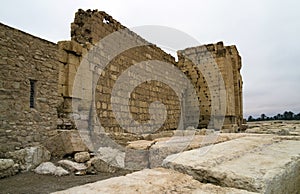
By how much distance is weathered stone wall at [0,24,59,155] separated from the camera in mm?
4840

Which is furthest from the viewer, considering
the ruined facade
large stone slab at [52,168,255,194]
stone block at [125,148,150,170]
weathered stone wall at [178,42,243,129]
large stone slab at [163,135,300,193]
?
weathered stone wall at [178,42,243,129]

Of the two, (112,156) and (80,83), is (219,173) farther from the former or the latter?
(80,83)

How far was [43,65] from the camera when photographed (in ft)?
18.5

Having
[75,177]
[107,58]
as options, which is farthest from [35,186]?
[107,58]

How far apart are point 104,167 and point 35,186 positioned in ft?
5.06

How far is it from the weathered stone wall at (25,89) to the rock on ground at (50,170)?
0.57m

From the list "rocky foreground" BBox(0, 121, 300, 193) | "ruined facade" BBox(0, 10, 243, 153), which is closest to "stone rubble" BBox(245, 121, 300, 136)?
"rocky foreground" BBox(0, 121, 300, 193)

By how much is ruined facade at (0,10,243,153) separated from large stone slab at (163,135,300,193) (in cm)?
403

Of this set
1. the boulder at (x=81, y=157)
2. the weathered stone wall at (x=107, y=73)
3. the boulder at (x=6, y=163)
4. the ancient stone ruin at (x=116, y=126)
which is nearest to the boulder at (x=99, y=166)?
the ancient stone ruin at (x=116, y=126)

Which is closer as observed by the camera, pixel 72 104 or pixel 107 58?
pixel 72 104

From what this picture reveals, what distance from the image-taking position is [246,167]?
6.34 ft

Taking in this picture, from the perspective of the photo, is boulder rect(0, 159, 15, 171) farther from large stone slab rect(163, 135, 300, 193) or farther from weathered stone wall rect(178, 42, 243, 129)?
weathered stone wall rect(178, 42, 243, 129)

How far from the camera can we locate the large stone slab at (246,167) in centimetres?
166

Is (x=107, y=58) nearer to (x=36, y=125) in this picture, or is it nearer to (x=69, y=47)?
(x=69, y=47)
